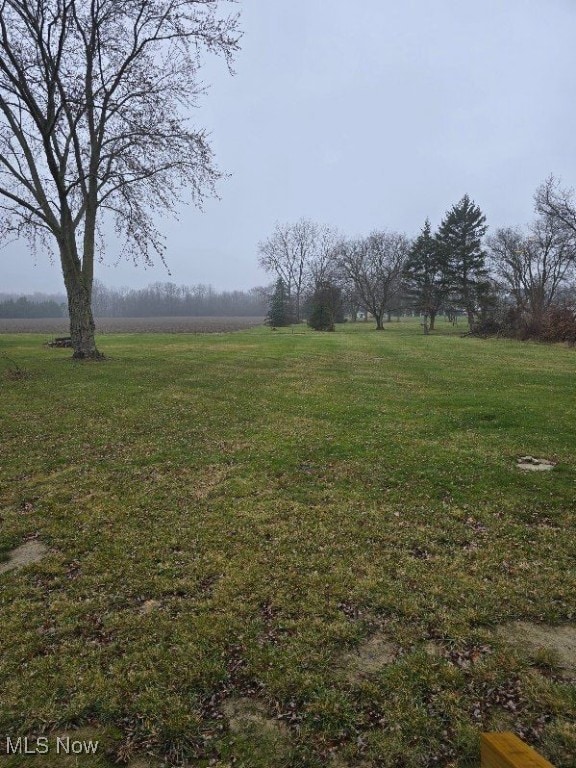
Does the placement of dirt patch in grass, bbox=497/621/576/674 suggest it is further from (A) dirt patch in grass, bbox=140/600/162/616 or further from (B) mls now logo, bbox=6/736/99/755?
(B) mls now logo, bbox=6/736/99/755

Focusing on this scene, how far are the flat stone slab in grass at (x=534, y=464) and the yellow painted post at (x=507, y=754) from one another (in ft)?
17.6

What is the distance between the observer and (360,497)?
565 centimetres

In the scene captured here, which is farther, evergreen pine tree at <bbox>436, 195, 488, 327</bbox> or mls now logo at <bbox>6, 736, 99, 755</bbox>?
evergreen pine tree at <bbox>436, 195, 488, 327</bbox>

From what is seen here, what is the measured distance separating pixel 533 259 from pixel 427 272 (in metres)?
14.2

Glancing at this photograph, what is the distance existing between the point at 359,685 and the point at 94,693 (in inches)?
69.1

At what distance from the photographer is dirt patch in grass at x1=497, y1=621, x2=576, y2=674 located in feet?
9.98

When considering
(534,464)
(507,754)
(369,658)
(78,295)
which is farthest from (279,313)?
(507,754)

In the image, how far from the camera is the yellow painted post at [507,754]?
5.46 ft

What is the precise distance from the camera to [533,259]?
179 feet

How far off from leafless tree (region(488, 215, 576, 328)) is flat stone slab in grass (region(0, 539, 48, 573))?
1866 inches

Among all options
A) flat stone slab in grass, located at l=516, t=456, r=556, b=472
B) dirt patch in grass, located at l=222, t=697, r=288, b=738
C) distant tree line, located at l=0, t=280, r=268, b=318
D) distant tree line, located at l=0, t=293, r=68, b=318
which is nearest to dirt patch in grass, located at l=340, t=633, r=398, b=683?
dirt patch in grass, located at l=222, t=697, r=288, b=738

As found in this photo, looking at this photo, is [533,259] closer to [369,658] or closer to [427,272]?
[427,272]

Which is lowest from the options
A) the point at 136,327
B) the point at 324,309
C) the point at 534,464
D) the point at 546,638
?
the point at 546,638

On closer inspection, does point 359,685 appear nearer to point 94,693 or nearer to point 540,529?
point 94,693
